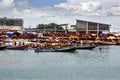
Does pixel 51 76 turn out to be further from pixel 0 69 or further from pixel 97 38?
pixel 97 38

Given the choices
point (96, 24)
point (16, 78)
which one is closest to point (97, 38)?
point (96, 24)

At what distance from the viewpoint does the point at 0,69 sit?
52.2 metres

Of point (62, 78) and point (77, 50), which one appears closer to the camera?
point (62, 78)

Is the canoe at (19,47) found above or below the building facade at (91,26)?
below

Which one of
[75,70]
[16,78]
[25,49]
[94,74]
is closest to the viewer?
[16,78]

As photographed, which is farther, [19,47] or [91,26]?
[91,26]

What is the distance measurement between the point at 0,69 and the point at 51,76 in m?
8.42

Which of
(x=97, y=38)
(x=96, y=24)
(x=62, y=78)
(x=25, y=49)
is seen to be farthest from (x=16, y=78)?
(x=96, y=24)

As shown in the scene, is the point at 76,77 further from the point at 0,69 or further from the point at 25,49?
the point at 25,49

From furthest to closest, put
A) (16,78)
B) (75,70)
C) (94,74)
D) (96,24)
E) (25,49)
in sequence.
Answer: (96,24)
(25,49)
(75,70)
(94,74)
(16,78)

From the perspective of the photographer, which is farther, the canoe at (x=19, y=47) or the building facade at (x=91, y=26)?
the building facade at (x=91, y=26)

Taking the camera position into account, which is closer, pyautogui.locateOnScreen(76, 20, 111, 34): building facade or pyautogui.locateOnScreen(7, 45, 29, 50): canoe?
pyautogui.locateOnScreen(7, 45, 29, 50): canoe

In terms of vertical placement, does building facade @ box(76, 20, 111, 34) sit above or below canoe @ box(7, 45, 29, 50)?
above

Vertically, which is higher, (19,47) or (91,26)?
(91,26)
